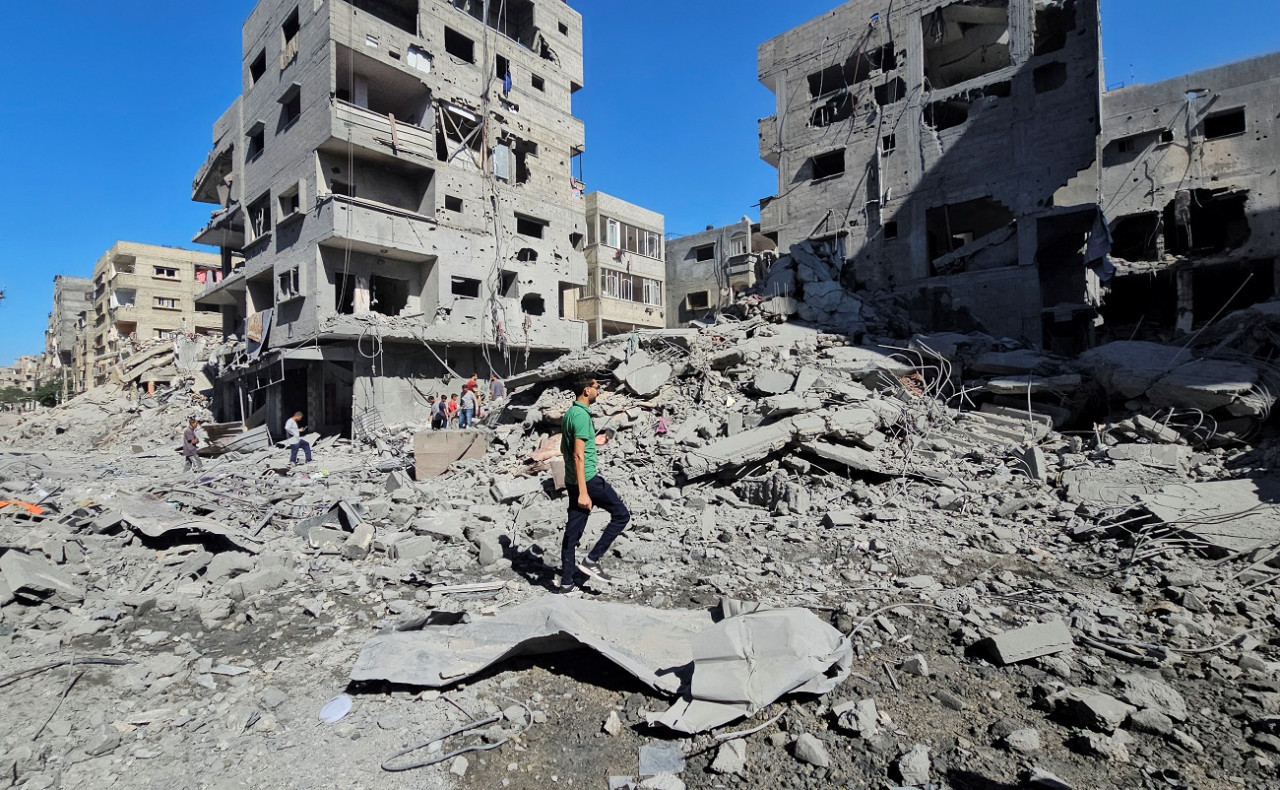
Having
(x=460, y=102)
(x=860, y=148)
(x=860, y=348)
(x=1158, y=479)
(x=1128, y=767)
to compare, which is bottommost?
(x=1128, y=767)

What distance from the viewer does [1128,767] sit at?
8.21ft

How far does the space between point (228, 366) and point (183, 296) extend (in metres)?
29.0

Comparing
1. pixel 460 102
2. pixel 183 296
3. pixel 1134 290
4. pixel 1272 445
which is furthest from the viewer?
pixel 183 296

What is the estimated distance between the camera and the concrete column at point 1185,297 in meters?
21.2

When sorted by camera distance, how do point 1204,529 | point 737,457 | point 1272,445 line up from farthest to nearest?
point 737,457
point 1272,445
point 1204,529

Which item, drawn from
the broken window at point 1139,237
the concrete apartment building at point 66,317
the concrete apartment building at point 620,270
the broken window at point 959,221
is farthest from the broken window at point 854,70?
the concrete apartment building at point 66,317

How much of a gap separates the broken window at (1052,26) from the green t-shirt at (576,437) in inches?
916

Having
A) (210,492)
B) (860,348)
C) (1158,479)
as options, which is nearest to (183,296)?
(210,492)

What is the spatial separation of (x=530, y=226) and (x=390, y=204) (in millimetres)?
5757

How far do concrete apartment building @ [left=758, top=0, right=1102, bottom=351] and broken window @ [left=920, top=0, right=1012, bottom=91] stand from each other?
0.04 m

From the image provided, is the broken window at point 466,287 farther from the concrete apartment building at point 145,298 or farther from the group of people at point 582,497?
the concrete apartment building at point 145,298

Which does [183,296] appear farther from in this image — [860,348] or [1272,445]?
[1272,445]

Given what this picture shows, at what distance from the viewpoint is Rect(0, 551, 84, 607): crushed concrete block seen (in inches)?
178

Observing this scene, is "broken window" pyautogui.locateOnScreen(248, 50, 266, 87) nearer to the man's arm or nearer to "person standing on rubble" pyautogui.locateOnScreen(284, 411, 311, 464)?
"person standing on rubble" pyautogui.locateOnScreen(284, 411, 311, 464)
